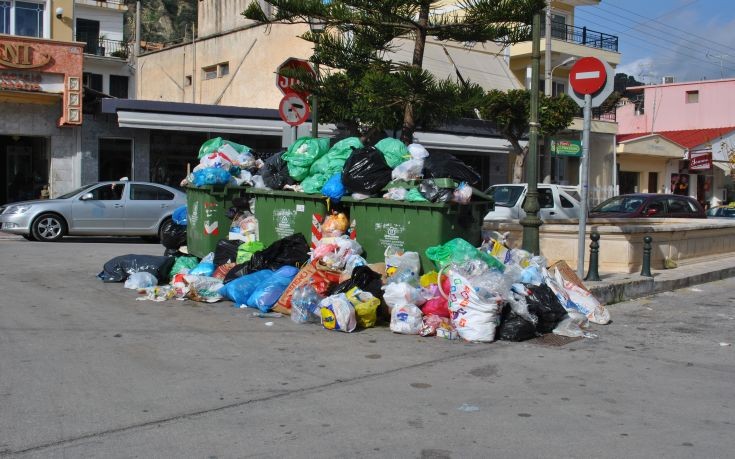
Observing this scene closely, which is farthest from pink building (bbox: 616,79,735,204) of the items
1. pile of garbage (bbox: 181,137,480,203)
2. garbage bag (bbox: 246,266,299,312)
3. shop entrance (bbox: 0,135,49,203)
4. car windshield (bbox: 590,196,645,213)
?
garbage bag (bbox: 246,266,299,312)

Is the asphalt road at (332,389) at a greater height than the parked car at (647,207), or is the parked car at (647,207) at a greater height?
the parked car at (647,207)

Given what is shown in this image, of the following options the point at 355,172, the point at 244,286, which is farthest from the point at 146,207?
the point at 355,172

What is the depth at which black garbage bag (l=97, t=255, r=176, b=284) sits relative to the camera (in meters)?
10.3

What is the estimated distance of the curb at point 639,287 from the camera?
31.6ft

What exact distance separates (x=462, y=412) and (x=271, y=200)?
19.6ft

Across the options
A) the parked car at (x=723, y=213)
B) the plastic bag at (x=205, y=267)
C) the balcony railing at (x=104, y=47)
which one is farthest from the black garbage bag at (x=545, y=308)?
the balcony railing at (x=104, y=47)

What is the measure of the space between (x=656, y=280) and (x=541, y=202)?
5.54 meters

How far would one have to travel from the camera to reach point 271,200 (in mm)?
10445

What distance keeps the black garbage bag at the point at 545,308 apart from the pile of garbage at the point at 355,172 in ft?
5.05

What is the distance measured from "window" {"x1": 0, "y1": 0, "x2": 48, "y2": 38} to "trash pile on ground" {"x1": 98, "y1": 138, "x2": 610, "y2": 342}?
1897 cm

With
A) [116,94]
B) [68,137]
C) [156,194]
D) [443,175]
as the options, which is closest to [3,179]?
[68,137]

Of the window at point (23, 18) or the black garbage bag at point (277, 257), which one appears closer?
the black garbage bag at point (277, 257)

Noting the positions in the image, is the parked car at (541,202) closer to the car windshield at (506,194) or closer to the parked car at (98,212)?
the car windshield at (506,194)

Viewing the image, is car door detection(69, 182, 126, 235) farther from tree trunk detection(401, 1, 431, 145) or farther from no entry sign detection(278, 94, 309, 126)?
tree trunk detection(401, 1, 431, 145)
